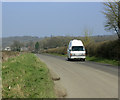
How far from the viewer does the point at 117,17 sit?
2456cm

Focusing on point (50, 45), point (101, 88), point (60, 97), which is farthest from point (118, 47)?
point (50, 45)

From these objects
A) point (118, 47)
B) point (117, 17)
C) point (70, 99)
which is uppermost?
point (117, 17)

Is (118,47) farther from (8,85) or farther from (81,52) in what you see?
(8,85)

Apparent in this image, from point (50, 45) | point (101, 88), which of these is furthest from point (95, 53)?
point (50, 45)

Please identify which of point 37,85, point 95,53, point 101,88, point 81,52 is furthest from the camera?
point 95,53

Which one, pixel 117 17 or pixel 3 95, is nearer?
pixel 3 95

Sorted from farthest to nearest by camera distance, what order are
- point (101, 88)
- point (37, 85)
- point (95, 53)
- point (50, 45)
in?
point (50, 45)
point (95, 53)
point (101, 88)
point (37, 85)

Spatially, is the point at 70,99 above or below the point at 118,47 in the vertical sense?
below

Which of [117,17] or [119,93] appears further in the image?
[117,17]

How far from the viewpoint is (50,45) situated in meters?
131

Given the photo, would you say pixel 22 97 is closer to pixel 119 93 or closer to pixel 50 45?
pixel 119 93

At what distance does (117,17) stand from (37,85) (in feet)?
65.3

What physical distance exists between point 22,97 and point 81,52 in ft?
69.9

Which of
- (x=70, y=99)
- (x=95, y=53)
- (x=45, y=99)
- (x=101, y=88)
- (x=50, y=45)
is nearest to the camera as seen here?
(x=45, y=99)
